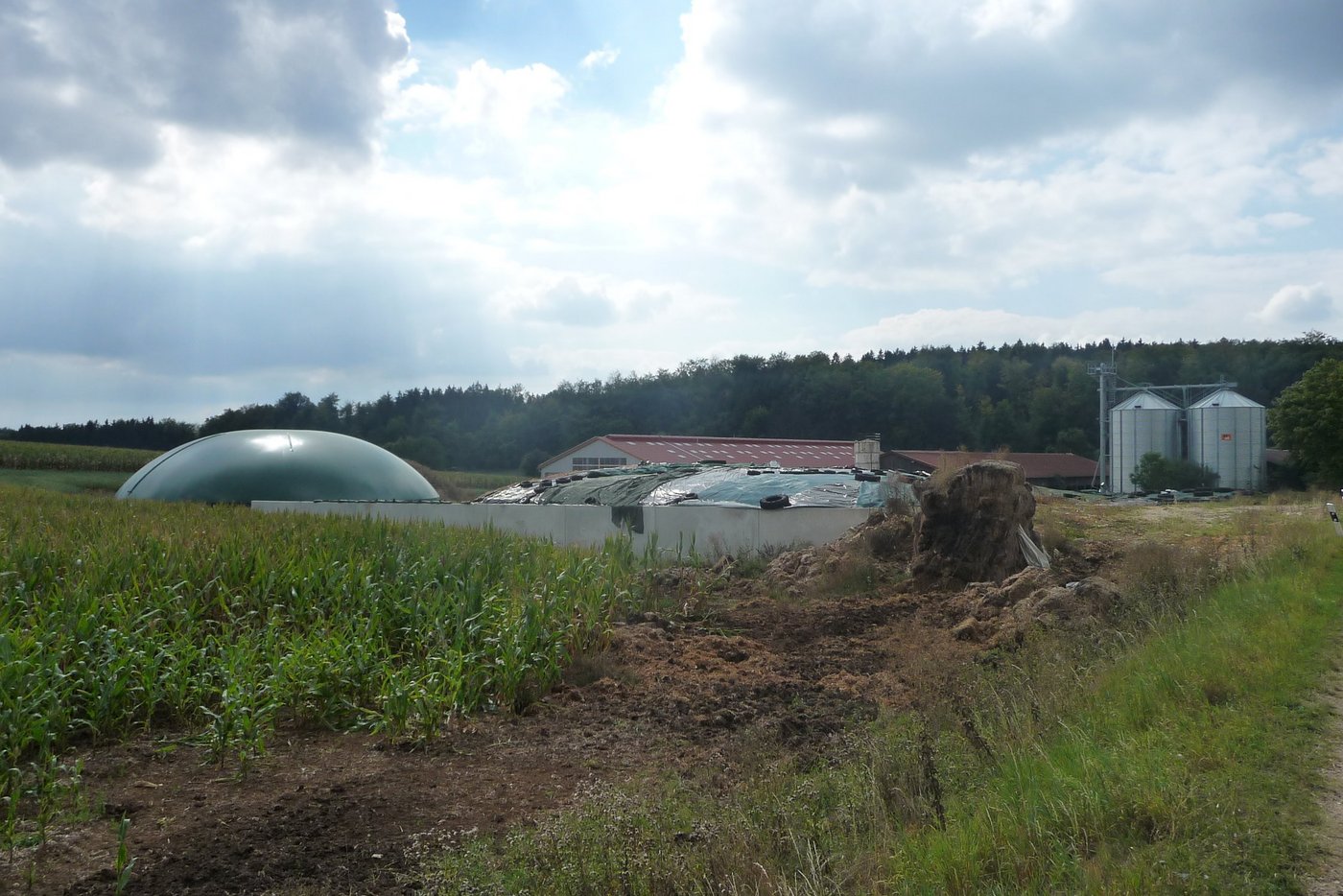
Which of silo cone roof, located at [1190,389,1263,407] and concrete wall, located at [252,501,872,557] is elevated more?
silo cone roof, located at [1190,389,1263,407]

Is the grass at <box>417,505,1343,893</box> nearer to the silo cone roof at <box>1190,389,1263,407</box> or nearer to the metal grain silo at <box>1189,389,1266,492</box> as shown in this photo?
the metal grain silo at <box>1189,389,1266,492</box>

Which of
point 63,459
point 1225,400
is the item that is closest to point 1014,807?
point 1225,400

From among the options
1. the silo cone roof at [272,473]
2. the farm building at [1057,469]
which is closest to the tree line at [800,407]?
the farm building at [1057,469]

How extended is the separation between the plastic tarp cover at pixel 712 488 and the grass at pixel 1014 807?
12.4 metres

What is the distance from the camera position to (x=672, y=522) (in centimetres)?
2055

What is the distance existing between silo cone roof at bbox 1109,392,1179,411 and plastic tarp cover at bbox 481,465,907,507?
28266 millimetres

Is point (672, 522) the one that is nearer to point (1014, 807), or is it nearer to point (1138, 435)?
point (1014, 807)

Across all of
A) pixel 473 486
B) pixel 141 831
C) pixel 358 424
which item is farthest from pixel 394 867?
pixel 358 424

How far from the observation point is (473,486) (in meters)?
54.6

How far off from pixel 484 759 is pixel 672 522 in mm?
13945

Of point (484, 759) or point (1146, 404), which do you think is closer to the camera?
point (484, 759)

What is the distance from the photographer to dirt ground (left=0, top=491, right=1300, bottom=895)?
4.88 m

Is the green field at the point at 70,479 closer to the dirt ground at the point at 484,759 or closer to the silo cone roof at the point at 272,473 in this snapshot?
the silo cone roof at the point at 272,473

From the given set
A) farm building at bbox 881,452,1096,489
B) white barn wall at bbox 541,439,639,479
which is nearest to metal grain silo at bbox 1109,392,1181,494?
farm building at bbox 881,452,1096,489
